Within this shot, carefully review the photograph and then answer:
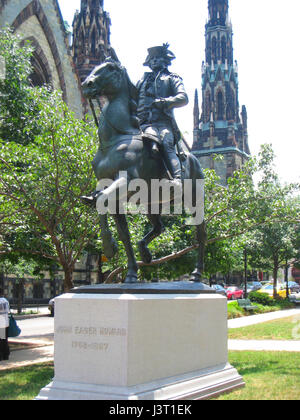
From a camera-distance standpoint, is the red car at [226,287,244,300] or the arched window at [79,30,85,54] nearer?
the arched window at [79,30,85,54]

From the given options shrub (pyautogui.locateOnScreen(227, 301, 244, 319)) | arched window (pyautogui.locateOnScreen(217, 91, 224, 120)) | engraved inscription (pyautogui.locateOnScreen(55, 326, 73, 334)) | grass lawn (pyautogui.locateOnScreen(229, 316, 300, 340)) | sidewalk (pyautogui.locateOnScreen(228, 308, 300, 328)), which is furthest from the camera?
arched window (pyautogui.locateOnScreen(217, 91, 224, 120))

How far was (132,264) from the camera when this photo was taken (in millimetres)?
8125

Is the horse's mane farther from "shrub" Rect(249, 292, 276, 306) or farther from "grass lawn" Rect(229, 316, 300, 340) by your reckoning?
"shrub" Rect(249, 292, 276, 306)

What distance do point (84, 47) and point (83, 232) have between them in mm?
40381

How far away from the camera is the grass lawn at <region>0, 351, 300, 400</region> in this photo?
7.97 meters

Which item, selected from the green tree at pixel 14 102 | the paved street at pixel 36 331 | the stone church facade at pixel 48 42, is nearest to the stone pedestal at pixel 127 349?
the green tree at pixel 14 102

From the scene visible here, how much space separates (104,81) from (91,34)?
4642 cm

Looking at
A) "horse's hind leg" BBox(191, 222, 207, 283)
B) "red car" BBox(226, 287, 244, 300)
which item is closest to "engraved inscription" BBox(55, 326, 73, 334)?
"horse's hind leg" BBox(191, 222, 207, 283)

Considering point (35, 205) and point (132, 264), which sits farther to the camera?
point (35, 205)

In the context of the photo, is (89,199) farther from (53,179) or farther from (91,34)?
(91,34)

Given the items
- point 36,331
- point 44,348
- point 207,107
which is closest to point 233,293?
point 36,331

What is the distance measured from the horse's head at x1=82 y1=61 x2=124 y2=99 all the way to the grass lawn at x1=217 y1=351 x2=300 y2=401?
5.09 m
